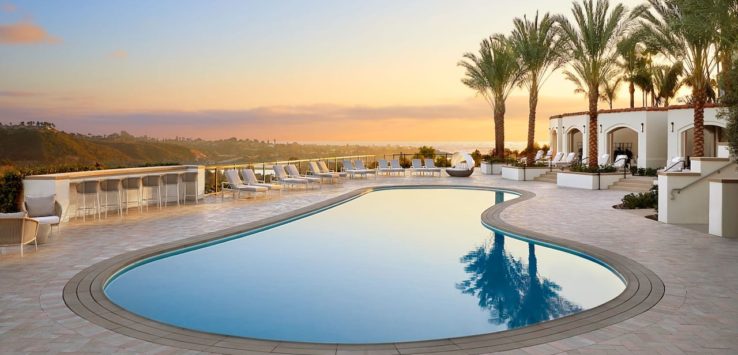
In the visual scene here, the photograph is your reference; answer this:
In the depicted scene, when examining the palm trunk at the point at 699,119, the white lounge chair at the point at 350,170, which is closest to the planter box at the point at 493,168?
the white lounge chair at the point at 350,170

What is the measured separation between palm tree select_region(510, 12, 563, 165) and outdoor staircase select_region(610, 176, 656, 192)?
206 inches

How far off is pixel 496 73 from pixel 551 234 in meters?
18.2

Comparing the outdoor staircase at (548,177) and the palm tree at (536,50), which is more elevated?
the palm tree at (536,50)

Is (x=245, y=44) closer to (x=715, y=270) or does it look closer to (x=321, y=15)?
(x=321, y=15)

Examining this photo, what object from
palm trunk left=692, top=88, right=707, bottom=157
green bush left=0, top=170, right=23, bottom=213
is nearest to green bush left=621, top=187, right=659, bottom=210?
palm trunk left=692, top=88, right=707, bottom=157

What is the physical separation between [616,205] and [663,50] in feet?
20.4

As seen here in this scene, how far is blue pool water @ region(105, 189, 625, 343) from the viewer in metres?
5.50

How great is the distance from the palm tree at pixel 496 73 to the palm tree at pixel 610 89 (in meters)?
11.2

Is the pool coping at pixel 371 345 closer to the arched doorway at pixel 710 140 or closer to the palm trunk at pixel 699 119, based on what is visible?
the palm trunk at pixel 699 119

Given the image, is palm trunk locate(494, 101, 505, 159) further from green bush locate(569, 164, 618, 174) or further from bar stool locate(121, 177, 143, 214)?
bar stool locate(121, 177, 143, 214)

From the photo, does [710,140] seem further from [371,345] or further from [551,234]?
[371,345]

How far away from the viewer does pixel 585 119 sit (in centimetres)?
2977

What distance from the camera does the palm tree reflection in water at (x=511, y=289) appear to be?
5.80 metres

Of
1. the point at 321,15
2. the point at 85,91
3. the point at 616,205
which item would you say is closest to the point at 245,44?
the point at 321,15
